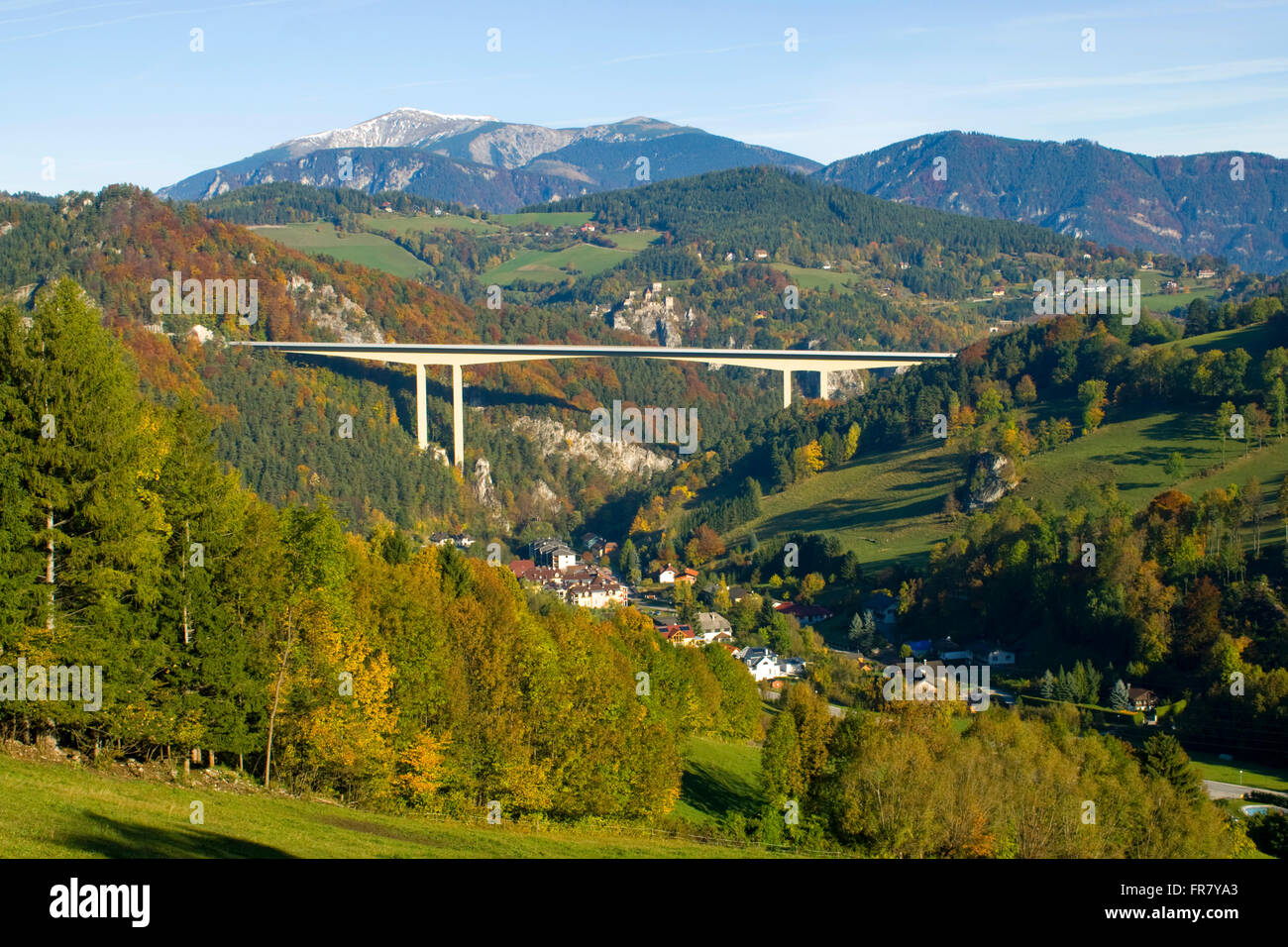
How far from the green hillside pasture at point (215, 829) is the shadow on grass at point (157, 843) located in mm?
16

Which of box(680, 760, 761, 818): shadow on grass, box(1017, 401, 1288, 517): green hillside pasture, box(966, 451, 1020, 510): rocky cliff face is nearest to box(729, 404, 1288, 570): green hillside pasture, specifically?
box(1017, 401, 1288, 517): green hillside pasture

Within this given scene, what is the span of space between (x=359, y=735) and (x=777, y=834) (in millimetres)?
10386

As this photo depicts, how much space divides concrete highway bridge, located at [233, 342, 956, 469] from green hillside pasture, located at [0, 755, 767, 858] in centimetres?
10486

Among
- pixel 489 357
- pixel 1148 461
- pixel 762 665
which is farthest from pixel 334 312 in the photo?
pixel 762 665

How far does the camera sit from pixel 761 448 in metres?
118

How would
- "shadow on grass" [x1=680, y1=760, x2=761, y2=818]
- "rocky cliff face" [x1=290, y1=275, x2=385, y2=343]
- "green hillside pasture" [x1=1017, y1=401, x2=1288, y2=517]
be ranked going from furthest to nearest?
1. "rocky cliff face" [x1=290, y1=275, x2=385, y2=343]
2. "green hillside pasture" [x1=1017, y1=401, x2=1288, y2=517]
3. "shadow on grass" [x1=680, y1=760, x2=761, y2=818]

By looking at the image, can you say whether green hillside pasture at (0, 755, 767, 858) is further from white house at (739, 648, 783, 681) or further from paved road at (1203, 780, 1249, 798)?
white house at (739, 648, 783, 681)

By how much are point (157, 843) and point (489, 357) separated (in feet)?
390

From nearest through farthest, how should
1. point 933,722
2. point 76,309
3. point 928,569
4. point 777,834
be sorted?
point 76,309 < point 777,834 < point 933,722 < point 928,569

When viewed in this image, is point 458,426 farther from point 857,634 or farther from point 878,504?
point 857,634

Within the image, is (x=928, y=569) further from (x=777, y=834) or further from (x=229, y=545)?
(x=229, y=545)

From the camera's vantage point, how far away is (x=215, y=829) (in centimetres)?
1605

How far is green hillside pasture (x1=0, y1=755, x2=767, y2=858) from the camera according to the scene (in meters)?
13.6

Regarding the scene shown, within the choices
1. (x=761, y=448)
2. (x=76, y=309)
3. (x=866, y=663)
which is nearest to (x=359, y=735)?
(x=76, y=309)
